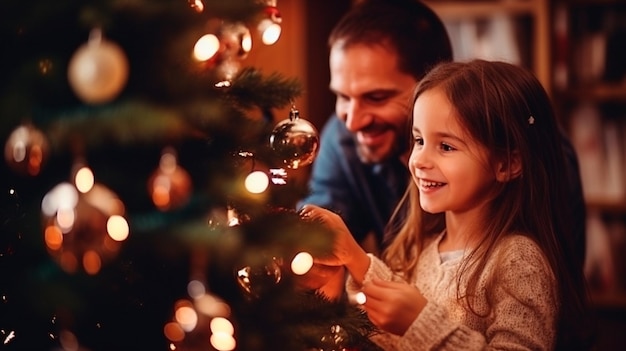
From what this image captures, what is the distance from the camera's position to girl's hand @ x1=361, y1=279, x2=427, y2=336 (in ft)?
4.18

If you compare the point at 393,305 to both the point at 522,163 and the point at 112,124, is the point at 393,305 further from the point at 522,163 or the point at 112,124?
the point at 112,124

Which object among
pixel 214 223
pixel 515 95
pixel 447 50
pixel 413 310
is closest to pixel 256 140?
pixel 214 223

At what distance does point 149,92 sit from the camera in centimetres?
82

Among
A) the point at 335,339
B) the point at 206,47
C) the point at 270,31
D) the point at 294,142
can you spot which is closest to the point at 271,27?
the point at 270,31

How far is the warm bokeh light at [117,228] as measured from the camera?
80 centimetres

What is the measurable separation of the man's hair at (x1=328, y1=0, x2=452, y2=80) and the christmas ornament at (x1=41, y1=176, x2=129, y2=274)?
1.16m

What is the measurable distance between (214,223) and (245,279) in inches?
5.1

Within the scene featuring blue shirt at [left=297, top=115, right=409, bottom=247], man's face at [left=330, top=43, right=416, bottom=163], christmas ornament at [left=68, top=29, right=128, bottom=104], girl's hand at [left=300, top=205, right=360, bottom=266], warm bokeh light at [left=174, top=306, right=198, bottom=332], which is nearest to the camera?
christmas ornament at [left=68, top=29, right=128, bottom=104]

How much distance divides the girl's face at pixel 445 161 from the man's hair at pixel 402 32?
490mm

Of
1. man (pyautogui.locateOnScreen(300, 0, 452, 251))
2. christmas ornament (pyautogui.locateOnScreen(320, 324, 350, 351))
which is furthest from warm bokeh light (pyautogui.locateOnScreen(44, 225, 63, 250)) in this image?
man (pyautogui.locateOnScreen(300, 0, 452, 251))

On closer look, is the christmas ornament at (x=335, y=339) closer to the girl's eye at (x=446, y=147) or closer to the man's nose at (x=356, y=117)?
the girl's eye at (x=446, y=147)

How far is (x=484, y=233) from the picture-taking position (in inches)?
55.6

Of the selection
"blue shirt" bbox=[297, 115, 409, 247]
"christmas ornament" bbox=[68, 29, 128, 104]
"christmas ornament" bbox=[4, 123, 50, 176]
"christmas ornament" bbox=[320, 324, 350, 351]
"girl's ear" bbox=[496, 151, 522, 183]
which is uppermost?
"christmas ornament" bbox=[68, 29, 128, 104]

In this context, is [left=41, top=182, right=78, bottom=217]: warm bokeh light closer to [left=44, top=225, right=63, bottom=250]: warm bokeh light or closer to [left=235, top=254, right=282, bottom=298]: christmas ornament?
[left=44, top=225, right=63, bottom=250]: warm bokeh light
